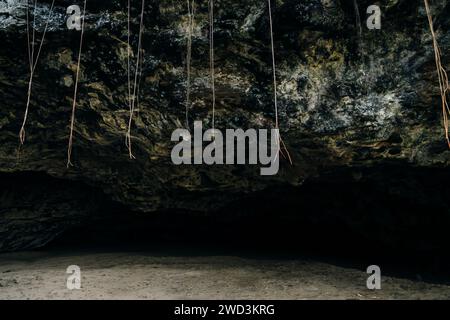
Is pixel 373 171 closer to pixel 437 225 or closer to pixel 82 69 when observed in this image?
pixel 437 225

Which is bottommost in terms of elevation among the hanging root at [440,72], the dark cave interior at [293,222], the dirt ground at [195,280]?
the dirt ground at [195,280]

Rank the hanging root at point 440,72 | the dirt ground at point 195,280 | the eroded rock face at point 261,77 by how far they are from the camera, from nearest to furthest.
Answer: the hanging root at point 440,72 → the eroded rock face at point 261,77 → the dirt ground at point 195,280

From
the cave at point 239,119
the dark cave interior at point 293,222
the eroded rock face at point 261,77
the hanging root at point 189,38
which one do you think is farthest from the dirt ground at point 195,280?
the hanging root at point 189,38

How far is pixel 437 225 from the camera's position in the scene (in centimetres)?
369

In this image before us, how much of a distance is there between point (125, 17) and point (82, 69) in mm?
453

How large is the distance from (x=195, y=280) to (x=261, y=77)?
1.52 metres

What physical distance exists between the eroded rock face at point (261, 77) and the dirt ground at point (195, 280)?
863 mm

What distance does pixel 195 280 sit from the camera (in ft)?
10.5

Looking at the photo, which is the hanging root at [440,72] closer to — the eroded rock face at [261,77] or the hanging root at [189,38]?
the eroded rock face at [261,77]

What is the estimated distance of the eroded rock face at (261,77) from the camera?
263 centimetres

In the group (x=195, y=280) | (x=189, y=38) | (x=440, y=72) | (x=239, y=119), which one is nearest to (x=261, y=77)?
(x=239, y=119)

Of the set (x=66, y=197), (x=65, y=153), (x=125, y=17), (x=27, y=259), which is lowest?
(x=27, y=259)

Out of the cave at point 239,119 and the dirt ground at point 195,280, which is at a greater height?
the cave at point 239,119

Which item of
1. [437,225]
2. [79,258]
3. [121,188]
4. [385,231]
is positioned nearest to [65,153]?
[121,188]
